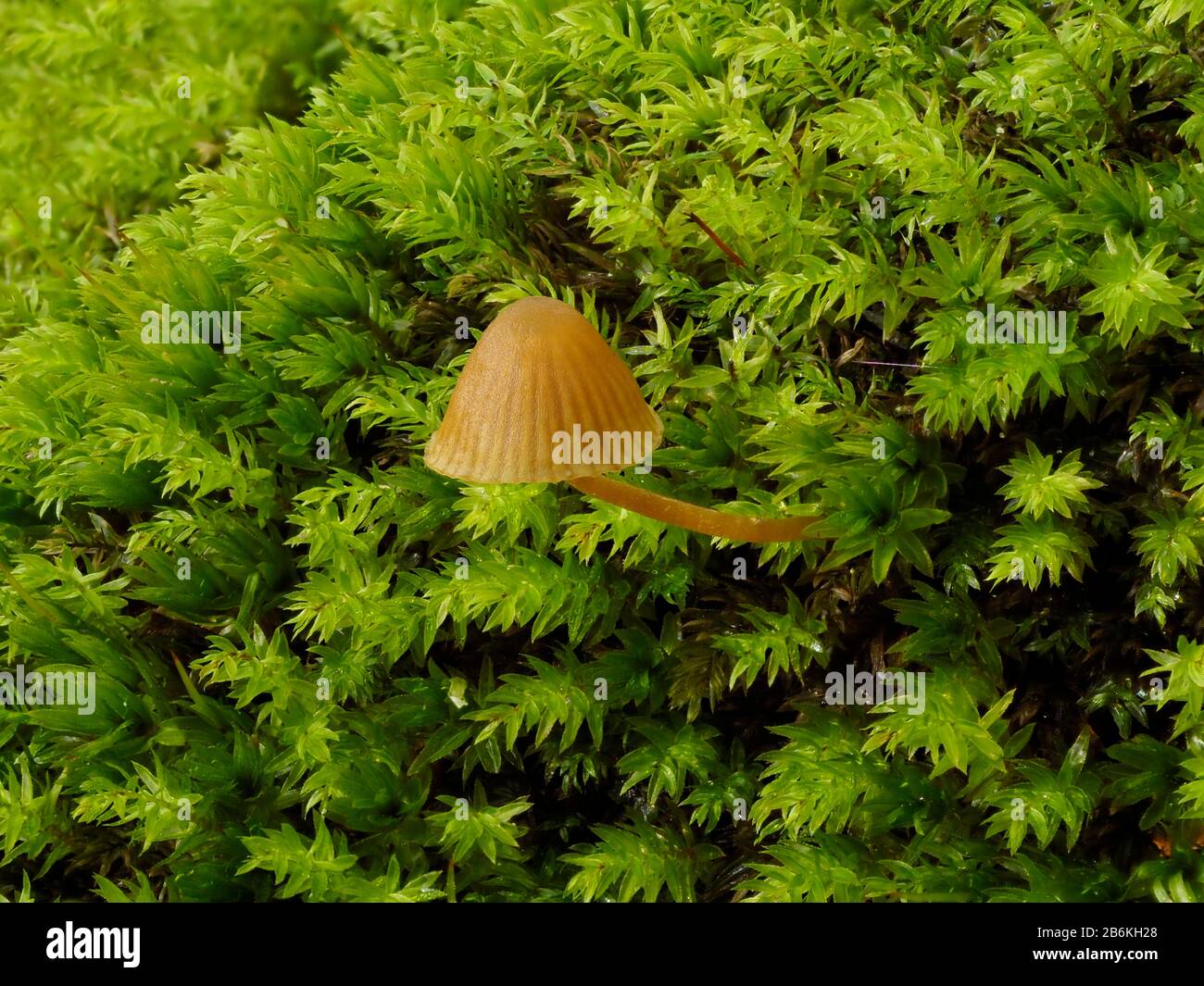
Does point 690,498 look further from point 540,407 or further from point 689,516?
point 540,407

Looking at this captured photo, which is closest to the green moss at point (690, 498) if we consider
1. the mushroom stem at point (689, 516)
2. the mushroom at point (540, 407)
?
the mushroom stem at point (689, 516)

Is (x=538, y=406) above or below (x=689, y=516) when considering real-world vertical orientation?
above

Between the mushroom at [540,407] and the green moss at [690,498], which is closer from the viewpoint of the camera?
the mushroom at [540,407]

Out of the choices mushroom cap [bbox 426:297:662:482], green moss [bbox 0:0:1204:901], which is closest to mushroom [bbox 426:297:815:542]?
mushroom cap [bbox 426:297:662:482]

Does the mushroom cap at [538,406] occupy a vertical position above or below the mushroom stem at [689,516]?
above

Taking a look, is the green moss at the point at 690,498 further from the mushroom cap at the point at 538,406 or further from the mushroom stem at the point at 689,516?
the mushroom cap at the point at 538,406

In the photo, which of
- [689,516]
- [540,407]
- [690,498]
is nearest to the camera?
[540,407]

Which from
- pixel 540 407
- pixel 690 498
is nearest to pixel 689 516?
pixel 690 498

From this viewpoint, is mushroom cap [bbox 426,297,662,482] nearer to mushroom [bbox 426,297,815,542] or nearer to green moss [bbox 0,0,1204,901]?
mushroom [bbox 426,297,815,542]
